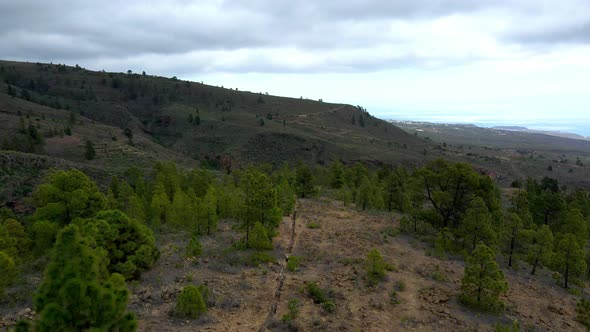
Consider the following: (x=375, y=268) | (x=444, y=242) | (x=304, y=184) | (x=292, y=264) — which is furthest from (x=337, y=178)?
(x=375, y=268)

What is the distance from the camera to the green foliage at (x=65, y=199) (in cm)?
2227

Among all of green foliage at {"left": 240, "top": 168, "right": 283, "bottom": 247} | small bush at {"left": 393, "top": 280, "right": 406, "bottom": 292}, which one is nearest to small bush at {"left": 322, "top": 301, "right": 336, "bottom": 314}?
small bush at {"left": 393, "top": 280, "right": 406, "bottom": 292}

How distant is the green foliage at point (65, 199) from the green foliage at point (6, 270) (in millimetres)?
4825

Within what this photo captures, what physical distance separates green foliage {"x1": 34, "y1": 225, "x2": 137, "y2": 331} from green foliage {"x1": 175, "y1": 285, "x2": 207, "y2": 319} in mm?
7453

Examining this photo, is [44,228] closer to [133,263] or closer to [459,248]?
[133,263]

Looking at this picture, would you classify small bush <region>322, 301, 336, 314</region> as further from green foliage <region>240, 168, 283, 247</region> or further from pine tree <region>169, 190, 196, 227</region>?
pine tree <region>169, 190, 196, 227</region>

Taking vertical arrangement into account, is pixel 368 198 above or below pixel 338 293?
above

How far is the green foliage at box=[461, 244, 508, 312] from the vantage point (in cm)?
2014

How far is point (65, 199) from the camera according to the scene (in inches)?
893

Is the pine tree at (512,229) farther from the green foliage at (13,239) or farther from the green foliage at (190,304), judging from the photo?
the green foliage at (13,239)

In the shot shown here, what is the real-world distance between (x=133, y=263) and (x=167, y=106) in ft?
457

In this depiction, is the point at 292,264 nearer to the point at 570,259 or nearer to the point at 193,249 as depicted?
the point at 193,249

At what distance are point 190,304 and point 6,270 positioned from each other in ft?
28.9

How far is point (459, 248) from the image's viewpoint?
3075cm
